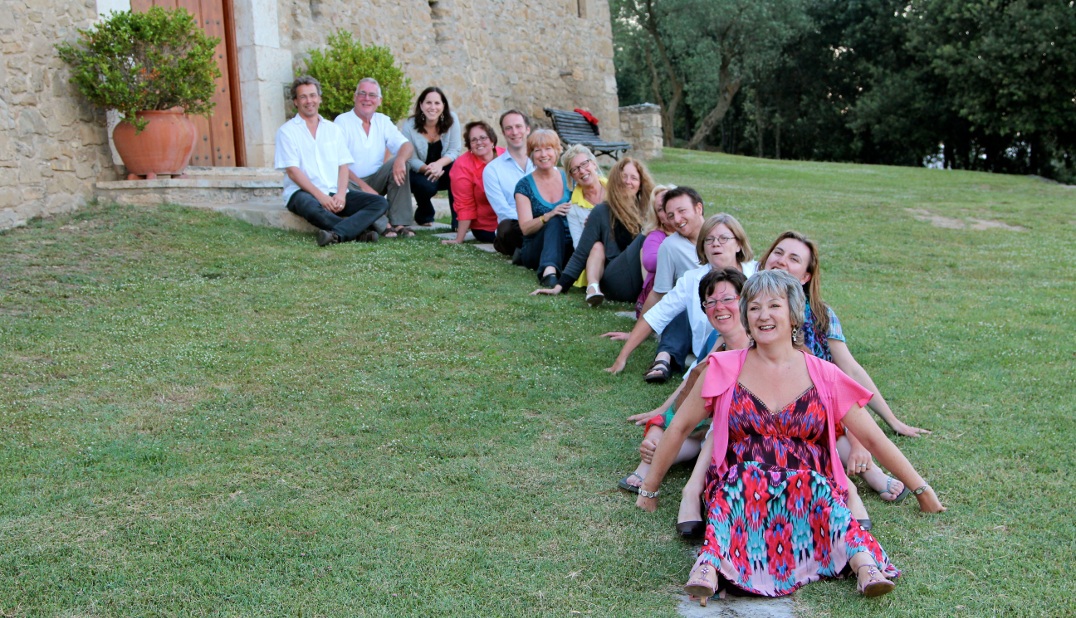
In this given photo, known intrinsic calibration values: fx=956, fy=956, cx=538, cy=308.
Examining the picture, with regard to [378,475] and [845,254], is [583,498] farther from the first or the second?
[845,254]

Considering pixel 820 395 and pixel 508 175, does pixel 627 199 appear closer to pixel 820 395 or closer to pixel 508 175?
pixel 508 175

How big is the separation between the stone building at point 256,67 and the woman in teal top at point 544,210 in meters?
3.45

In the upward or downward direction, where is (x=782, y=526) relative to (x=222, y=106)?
downward

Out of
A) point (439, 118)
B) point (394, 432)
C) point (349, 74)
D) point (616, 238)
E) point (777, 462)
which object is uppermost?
point (349, 74)

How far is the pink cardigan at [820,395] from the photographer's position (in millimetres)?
3043

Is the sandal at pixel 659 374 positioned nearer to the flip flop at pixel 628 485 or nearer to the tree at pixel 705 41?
the flip flop at pixel 628 485

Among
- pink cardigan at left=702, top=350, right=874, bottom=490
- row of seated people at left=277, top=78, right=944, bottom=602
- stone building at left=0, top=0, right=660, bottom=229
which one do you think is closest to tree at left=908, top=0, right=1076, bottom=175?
stone building at left=0, top=0, right=660, bottom=229

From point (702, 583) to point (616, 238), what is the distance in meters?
3.76

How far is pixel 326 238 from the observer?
23.6ft

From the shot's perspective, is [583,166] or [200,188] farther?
[200,188]

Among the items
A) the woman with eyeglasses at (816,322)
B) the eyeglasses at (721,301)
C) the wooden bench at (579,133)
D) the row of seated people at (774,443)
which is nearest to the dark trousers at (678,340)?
the row of seated people at (774,443)

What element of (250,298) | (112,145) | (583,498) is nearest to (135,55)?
(112,145)

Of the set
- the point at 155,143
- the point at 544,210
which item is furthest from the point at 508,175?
the point at 155,143

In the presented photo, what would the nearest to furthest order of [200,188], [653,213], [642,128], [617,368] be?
1. [617,368]
2. [653,213]
3. [200,188]
4. [642,128]
